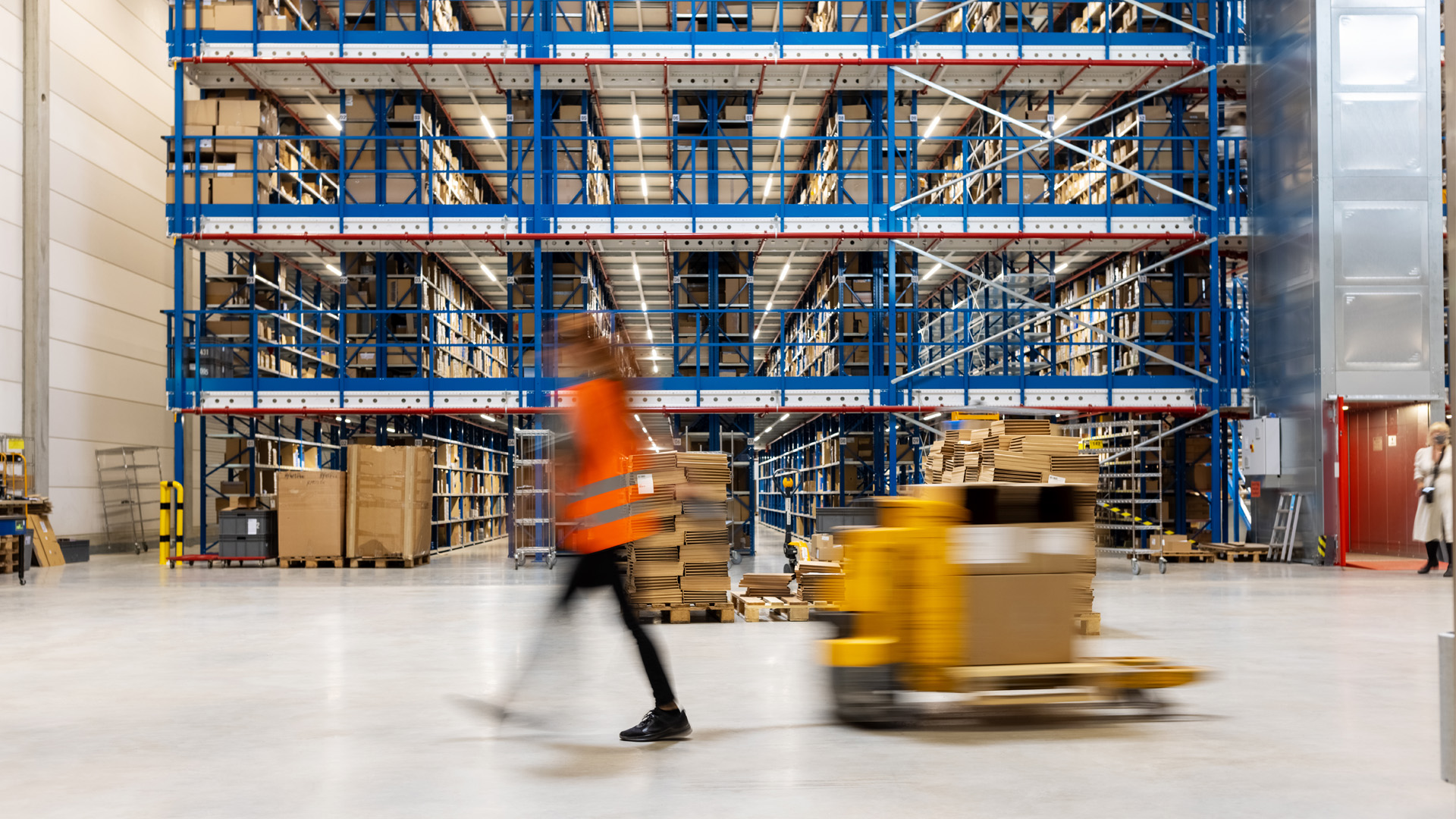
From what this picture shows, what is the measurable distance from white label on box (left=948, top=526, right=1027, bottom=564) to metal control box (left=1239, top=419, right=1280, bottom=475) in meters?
13.1

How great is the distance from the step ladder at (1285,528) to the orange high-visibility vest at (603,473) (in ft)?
46.3

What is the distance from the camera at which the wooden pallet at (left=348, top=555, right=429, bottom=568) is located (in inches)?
624

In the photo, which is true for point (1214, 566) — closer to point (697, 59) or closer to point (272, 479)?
point (697, 59)

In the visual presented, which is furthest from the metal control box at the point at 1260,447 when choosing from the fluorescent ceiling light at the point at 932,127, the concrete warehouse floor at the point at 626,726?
the fluorescent ceiling light at the point at 932,127

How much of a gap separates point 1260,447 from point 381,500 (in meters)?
12.9

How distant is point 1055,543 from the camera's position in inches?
199

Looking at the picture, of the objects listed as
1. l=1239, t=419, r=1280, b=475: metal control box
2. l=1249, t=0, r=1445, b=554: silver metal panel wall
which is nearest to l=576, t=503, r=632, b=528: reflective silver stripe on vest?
l=1249, t=0, r=1445, b=554: silver metal panel wall

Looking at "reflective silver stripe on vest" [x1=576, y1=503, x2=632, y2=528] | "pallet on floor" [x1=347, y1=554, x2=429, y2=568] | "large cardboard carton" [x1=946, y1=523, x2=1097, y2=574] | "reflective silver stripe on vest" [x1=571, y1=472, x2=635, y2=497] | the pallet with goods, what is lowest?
"pallet on floor" [x1=347, y1=554, x2=429, y2=568]

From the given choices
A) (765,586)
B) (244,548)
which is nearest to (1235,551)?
(765,586)

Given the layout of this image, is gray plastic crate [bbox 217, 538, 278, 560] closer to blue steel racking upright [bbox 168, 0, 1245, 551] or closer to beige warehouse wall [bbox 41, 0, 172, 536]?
blue steel racking upright [bbox 168, 0, 1245, 551]

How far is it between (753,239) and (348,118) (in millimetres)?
7444

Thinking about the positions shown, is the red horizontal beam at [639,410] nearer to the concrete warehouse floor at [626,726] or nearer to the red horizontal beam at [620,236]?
the red horizontal beam at [620,236]

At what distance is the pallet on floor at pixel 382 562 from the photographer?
624 inches

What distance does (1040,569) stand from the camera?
5.05 metres
